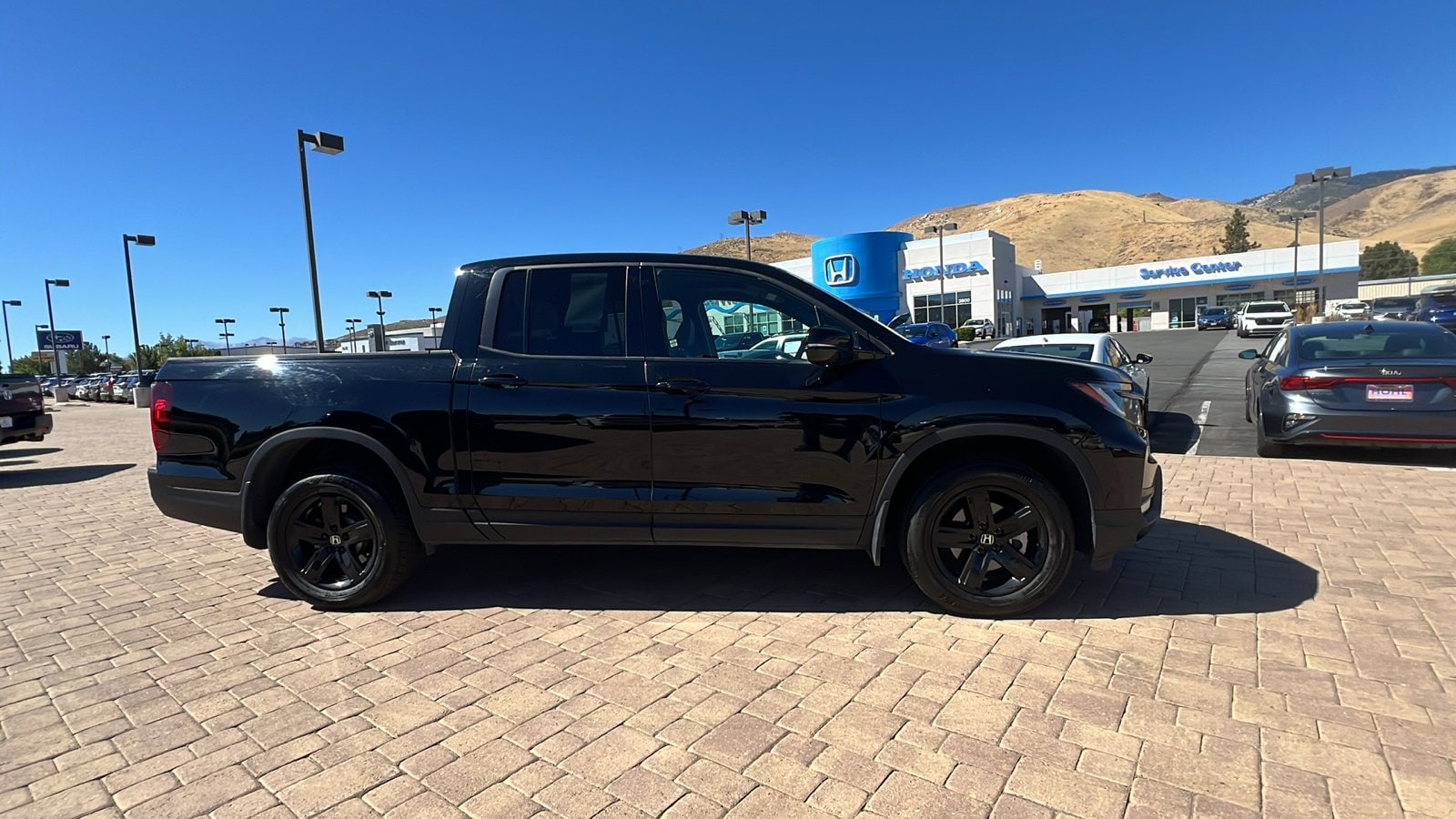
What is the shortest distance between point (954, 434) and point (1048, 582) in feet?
2.81

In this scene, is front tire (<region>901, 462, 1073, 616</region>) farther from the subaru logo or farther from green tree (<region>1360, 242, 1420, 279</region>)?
green tree (<region>1360, 242, 1420, 279</region>)

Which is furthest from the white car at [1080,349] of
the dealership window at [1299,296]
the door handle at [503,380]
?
the dealership window at [1299,296]

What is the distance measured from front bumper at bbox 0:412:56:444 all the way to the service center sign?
51.7 meters

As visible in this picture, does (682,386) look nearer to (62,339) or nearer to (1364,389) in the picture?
(1364,389)

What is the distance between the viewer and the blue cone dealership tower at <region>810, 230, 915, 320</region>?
32.5 meters

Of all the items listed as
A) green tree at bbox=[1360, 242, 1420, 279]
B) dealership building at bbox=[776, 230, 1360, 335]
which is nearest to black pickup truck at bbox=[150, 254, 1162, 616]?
dealership building at bbox=[776, 230, 1360, 335]

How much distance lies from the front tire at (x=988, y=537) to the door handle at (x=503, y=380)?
203 centimetres

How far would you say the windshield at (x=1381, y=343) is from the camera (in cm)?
683

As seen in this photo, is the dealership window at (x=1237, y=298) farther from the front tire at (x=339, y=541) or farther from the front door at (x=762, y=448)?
the front tire at (x=339, y=541)

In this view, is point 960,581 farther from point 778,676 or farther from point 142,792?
point 142,792

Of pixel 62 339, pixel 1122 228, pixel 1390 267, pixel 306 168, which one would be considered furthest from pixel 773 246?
pixel 306 168

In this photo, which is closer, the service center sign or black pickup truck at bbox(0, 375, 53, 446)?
black pickup truck at bbox(0, 375, 53, 446)

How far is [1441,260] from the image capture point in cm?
11019

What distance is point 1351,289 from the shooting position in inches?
1961
